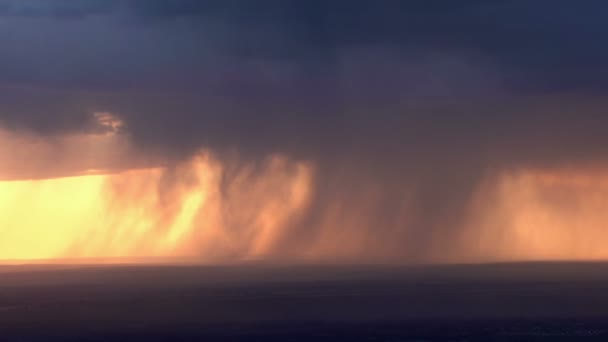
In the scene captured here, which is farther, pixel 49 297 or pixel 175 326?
pixel 49 297

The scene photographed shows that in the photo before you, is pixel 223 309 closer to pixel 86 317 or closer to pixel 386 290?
pixel 86 317

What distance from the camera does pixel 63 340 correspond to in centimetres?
6231

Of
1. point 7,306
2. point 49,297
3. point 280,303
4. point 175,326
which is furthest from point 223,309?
point 49,297

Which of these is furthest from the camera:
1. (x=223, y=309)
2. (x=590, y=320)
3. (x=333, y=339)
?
(x=223, y=309)

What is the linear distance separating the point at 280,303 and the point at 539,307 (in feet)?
76.3

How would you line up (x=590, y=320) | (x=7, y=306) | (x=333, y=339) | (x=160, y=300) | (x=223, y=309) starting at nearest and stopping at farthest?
(x=333, y=339) < (x=590, y=320) < (x=223, y=309) < (x=7, y=306) < (x=160, y=300)

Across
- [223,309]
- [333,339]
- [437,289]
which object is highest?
[437,289]

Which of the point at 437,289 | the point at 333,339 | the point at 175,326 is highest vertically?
the point at 437,289

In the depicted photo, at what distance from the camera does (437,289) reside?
361 ft

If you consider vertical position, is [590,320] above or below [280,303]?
below

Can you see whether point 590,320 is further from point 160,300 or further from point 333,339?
point 160,300

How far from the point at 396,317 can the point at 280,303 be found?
60.9 feet

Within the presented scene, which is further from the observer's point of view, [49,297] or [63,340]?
[49,297]

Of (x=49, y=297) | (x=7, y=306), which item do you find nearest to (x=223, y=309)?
(x=7, y=306)
